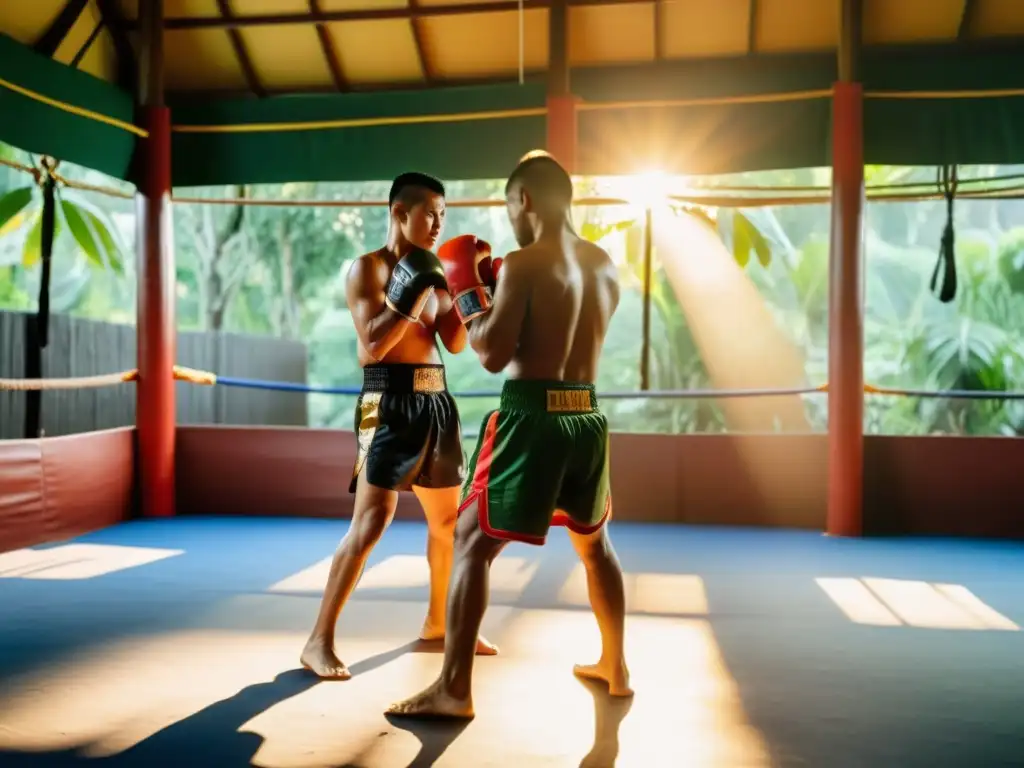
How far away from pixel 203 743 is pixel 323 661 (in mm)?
522

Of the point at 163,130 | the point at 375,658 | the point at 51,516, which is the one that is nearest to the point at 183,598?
the point at 375,658

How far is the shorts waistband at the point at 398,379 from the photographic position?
277cm

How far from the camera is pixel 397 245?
2773 millimetres

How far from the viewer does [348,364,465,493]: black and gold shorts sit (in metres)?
2.69

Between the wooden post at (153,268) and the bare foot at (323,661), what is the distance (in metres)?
2.90

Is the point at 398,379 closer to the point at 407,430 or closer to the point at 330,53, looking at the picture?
the point at 407,430

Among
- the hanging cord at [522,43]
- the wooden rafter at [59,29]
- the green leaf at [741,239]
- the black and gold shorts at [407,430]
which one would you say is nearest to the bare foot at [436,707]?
the black and gold shorts at [407,430]

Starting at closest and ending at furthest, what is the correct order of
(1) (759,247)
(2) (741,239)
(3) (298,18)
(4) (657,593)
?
1. (4) (657,593)
2. (3) (298,18)
3. (1) (759,247)
4. (2) (741,239)

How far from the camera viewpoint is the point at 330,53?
559cm

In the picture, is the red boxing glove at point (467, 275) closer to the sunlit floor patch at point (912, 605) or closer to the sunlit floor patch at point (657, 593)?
the sunlit floor patch at point (657, 593)

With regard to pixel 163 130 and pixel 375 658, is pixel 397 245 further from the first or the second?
pixel 163 130

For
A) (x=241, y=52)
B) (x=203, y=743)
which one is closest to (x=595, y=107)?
(x=241, y=52)

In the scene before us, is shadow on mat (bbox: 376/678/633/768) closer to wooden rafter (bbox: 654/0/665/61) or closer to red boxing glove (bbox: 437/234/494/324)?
red boxing glove (bbox: 437/234/494/324)

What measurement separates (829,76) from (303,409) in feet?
24.0
